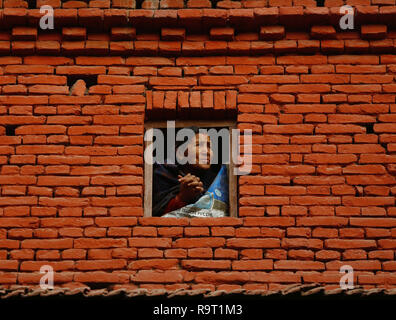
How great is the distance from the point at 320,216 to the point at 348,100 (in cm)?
109

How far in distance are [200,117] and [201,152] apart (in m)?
0.33

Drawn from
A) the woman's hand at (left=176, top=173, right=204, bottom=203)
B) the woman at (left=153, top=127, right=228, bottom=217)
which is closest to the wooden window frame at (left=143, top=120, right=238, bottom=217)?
the woman at (left=153, top=127, right=228, bottom=217)

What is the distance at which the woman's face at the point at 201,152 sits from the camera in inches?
239

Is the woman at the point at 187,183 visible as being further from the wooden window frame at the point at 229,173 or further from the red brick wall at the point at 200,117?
the red brick wall at the point at 200,117

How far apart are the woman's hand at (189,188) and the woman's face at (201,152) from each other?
17 cm

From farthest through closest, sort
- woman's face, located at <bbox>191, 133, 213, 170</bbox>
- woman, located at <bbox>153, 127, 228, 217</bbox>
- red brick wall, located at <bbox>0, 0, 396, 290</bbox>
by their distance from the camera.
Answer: woman's face, located at <bbox>191, 133, 213, 170</bbox> → woman, located at <bbox>153, 127, 228, 217</bbox> → red brick wall, located at <bbox>0, 0, 396, 290</bbox>

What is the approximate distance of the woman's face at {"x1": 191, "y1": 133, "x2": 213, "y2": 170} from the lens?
6.07 metres

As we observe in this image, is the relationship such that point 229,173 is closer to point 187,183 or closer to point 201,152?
point 201,152

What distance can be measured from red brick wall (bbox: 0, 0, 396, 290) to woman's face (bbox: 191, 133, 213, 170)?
23 centimetres

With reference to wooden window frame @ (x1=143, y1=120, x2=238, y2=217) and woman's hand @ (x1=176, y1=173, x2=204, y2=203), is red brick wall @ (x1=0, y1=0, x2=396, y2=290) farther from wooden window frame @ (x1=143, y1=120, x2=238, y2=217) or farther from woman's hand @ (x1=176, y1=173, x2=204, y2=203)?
woman's hand @ (x1=176, y1=173, x2=204, y2=203)

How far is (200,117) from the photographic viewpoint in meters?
6.18

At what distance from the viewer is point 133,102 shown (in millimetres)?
6074

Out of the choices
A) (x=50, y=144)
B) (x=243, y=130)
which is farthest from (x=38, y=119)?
(x=243, y=130)

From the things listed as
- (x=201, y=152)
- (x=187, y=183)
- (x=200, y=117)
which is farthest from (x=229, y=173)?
(x=200, y=117)
